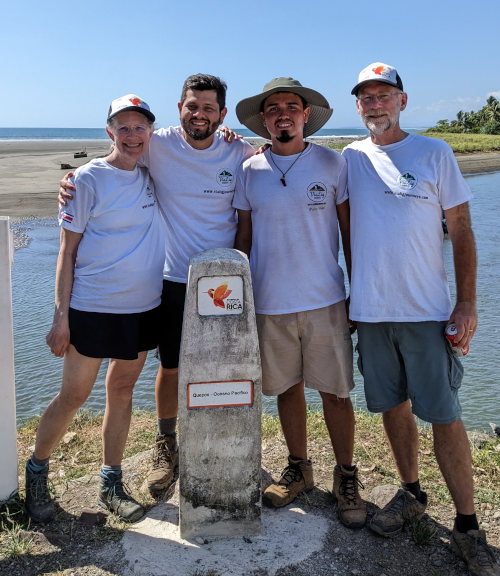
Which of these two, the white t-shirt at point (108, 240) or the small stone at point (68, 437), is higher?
the white t-shirt at point (108, 240)

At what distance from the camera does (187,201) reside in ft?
13.9

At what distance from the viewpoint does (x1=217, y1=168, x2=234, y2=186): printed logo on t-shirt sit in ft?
13.9

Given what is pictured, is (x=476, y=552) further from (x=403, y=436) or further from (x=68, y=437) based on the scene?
(x=68, y=437)

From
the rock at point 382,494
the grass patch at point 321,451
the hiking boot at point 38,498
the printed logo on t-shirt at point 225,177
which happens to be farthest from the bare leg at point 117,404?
the rock at point 382,494

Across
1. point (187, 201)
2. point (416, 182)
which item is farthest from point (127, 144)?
point (416, 182)

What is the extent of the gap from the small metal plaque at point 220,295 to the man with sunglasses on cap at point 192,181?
0.59 meters

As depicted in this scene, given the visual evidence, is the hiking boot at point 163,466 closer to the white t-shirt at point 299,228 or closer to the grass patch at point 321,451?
the grass patch at point 321,451

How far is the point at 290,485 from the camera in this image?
172 inches

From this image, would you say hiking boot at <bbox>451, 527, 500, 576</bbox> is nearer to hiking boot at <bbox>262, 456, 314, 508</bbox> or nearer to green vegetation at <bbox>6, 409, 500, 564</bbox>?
green vegetation at <bbox>6, 409, 500, 564</bbox>

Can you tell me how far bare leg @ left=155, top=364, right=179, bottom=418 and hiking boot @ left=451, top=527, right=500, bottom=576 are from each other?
226 cm

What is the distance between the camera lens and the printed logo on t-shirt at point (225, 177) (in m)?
4.25

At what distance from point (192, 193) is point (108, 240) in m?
0.72

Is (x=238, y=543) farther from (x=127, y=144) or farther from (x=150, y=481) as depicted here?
(x=127, y=144)

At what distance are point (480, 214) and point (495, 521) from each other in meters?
18.5
